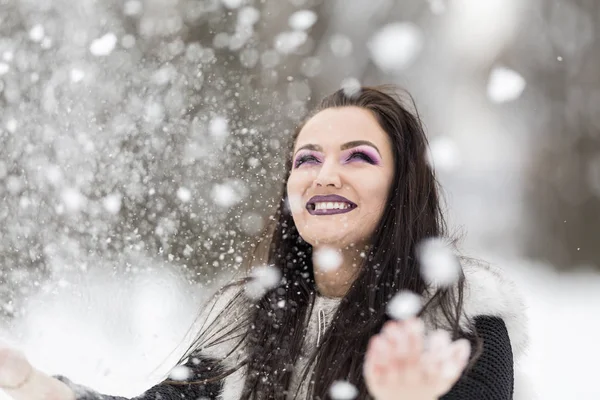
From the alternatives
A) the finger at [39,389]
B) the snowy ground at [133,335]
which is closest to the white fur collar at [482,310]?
the finger at [39,389]

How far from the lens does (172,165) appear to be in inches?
133

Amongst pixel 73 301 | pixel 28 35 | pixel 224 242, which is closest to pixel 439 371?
pixel 73 301

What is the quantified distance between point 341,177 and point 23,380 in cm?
82

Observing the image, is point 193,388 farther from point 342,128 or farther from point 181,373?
point 342,128

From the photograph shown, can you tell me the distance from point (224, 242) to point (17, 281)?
3.43 ft

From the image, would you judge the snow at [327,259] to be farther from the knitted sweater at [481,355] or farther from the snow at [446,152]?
the snow at [446,152]

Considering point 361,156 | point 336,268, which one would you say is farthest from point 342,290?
point 361,156

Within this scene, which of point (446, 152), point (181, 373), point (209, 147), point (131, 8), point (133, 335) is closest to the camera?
point (181, 373)

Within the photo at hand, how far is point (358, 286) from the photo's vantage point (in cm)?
156

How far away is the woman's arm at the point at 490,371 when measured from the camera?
1.31 m

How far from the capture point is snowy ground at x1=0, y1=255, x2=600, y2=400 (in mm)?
2658

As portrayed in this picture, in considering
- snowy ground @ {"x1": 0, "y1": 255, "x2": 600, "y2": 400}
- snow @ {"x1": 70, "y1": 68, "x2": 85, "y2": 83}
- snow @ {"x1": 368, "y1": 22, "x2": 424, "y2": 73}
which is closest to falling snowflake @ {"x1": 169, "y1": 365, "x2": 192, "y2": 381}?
snowy ground @ {"x1": 0, "y1": 255, "x2": 600, "y2": 400}

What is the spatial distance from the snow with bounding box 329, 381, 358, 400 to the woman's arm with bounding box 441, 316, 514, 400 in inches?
8.3

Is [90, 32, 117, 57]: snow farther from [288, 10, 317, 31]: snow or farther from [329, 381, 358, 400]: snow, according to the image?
[329, 381, 358, 400]: snow
